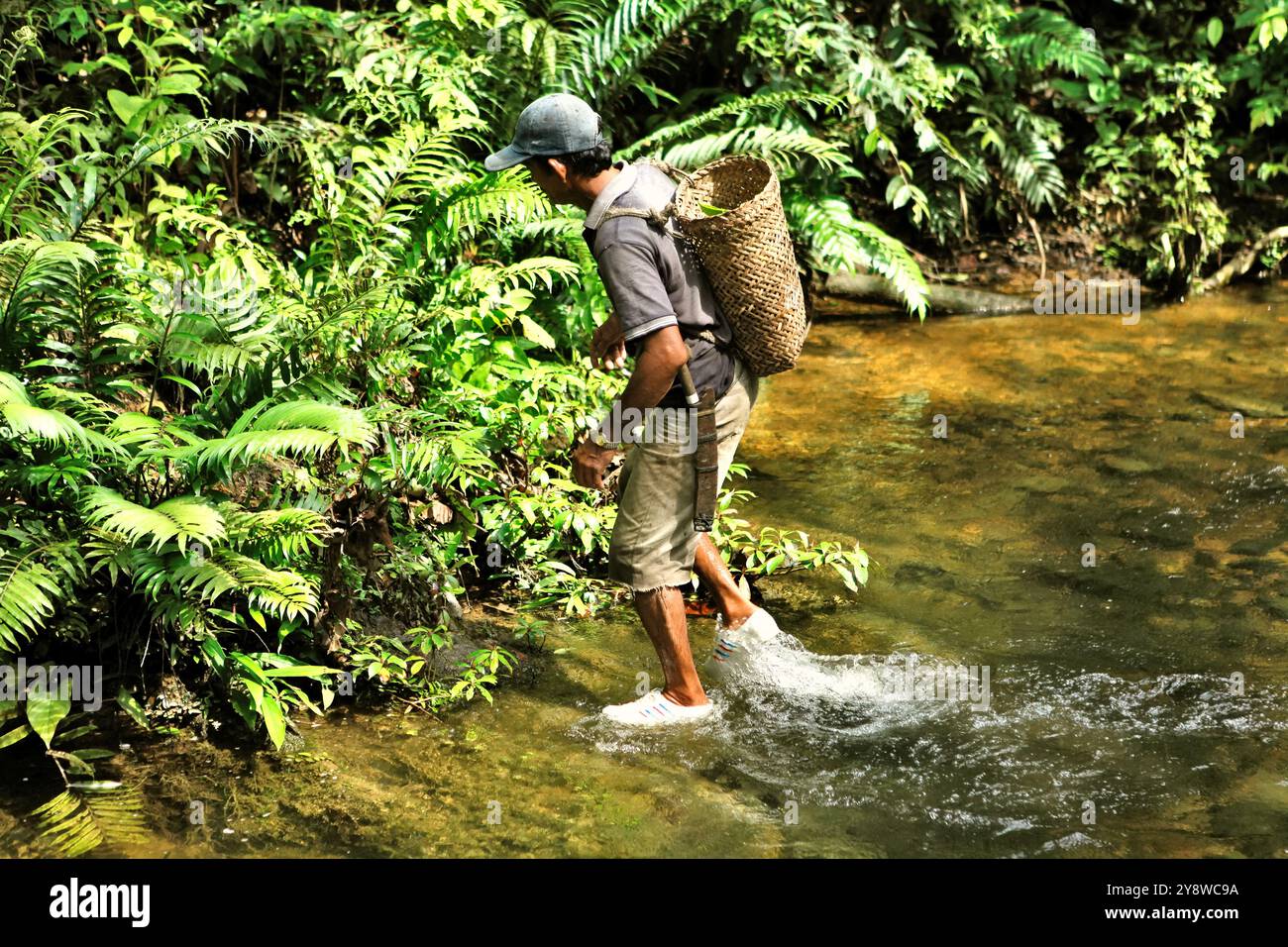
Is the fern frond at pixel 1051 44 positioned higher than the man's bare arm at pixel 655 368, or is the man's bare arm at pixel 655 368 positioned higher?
the fern frond at pixel 1051 44

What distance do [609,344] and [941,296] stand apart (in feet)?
18.2

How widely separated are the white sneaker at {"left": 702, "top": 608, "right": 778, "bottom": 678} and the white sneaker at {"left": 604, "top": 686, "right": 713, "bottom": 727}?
1.23 ft

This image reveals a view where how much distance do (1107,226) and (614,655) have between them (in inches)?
290

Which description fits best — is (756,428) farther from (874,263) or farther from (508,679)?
(508,679)

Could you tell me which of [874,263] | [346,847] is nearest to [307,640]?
[346,847]

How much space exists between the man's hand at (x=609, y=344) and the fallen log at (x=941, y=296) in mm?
5117

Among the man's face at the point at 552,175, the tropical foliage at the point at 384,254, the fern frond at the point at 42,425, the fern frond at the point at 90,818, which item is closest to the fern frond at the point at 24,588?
the tropical foliage at the point at 384,254

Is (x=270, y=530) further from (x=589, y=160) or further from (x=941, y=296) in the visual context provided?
(x=941, y=296)

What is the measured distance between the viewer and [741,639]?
478cm

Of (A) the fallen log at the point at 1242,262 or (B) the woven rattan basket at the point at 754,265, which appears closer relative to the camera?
(B) the woven rattan basket at the point at 754,265

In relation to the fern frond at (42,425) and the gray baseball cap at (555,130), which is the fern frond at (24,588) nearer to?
the fern frond at (42,425)

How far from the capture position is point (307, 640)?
180 inches

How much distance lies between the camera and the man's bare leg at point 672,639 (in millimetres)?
4336

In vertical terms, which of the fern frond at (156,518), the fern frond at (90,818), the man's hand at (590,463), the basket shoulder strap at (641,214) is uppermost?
the basket shoulder strap at (641,214)
